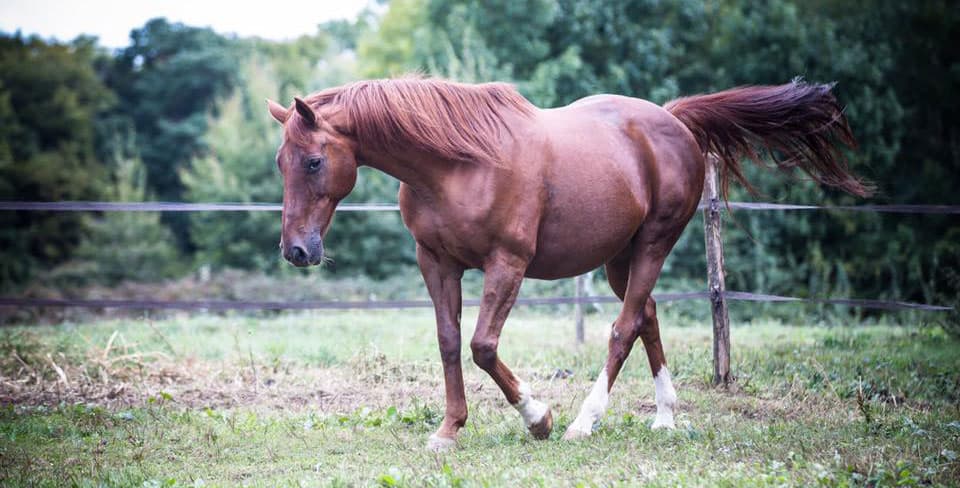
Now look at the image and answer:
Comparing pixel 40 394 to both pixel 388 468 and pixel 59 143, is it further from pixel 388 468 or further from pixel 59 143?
pixel 59 143

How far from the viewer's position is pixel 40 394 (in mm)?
6312

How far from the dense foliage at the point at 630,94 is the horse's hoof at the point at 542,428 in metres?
10.9

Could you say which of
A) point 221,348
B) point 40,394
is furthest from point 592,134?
point 221,348

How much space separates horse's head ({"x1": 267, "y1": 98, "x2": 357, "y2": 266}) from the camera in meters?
4.38

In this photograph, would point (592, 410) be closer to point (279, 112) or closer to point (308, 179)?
point (308, 179)

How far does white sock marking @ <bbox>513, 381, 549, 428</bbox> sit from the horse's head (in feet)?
4.54

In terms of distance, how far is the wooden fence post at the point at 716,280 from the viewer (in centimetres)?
665

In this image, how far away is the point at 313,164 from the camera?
4414 mm

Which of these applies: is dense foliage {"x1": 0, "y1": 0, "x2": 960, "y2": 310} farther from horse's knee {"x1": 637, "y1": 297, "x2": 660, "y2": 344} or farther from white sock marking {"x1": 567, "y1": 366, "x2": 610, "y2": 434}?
white sock marking {"x1": 567, "y1": 366, "x2": 610, "y2": 434}

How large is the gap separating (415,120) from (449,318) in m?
1.15

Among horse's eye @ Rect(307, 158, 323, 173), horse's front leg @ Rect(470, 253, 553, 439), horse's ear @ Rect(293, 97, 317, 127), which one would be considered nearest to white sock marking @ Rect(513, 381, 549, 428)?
horse's front leg @ Rect(470, 253, 553, 439)

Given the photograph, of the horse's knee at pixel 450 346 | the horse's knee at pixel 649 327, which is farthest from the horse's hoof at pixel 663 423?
the horse's knee at pixel 450 346

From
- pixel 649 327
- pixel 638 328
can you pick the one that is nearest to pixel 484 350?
pixel 638 328

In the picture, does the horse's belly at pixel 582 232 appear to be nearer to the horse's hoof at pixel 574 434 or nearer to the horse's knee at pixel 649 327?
the horse's knee at pixel 649 327
